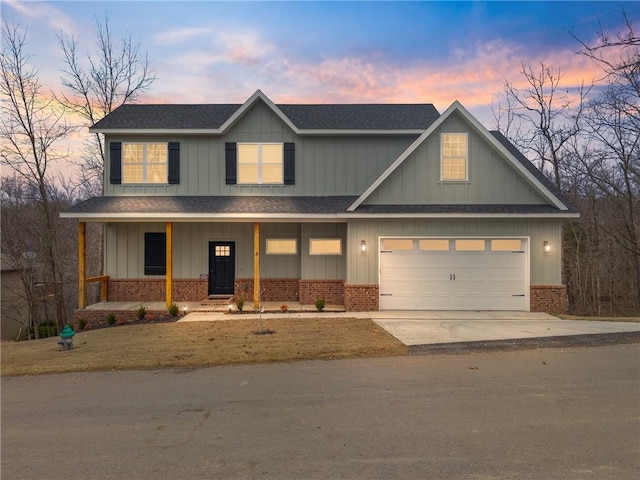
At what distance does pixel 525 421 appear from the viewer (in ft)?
16.4

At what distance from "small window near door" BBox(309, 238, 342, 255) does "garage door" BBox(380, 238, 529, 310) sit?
2.05 metres

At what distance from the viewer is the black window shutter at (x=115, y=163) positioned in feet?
51.3

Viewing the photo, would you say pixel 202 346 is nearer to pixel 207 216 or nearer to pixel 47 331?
pixel 207 216

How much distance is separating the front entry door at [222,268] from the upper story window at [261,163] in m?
2.67

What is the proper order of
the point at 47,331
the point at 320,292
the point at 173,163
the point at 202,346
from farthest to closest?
the point at 47,331, the point at 173,163, the point at 320,292, the point at 202,346

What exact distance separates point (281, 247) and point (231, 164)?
12.3 feet

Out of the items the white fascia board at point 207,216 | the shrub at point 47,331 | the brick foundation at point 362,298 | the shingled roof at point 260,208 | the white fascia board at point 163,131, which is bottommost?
the shrub at point 47,331

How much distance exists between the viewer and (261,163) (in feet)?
51.3

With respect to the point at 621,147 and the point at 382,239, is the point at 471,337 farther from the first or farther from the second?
the point at 621,147

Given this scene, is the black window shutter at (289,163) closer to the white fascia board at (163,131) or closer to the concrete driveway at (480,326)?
the white fascia board at (163,131)

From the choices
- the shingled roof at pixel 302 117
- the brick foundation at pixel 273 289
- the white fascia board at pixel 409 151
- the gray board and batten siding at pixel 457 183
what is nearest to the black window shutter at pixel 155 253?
the brick foundation at pixel 273 289

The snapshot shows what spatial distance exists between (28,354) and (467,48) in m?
19.5

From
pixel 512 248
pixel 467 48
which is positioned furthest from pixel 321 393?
pixel 467 48

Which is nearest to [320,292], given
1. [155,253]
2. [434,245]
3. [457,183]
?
[434,245]
